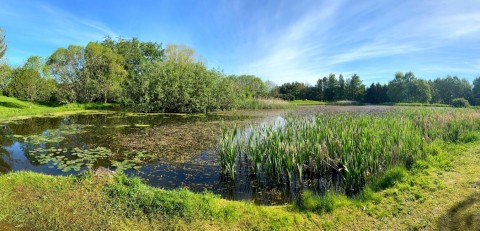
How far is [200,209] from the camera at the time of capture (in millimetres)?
5168

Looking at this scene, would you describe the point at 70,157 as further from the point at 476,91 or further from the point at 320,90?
the point at 320,90

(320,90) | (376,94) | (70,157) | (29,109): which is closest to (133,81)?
(29,109)

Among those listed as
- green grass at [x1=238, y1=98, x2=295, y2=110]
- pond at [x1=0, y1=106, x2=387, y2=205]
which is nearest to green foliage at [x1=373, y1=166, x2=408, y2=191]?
pond at [x1=0, y1=106, x2=387, y2=205]

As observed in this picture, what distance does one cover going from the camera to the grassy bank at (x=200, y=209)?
4898 millimetres

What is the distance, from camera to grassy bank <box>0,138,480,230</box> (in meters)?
4.90

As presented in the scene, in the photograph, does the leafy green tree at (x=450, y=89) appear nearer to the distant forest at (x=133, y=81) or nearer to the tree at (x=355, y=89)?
the distant forest at (x=133, y=81)

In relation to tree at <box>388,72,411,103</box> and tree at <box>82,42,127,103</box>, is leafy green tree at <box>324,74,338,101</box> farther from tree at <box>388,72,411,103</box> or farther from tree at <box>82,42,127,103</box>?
tree at <box>82,42,127,103</box>

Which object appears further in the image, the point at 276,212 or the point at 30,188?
the point at 30,188

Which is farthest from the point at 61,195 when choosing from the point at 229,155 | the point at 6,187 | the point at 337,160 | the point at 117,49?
the point at 117,49

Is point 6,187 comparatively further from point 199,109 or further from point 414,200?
point 199,109

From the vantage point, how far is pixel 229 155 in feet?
26.1

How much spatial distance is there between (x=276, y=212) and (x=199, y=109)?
89.9 feet

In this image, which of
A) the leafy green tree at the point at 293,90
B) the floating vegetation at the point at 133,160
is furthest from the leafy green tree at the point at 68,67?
the leafy green tree at the point at 293,90

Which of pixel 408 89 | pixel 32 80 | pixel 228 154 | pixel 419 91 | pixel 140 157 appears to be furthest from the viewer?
pixel 408 89
